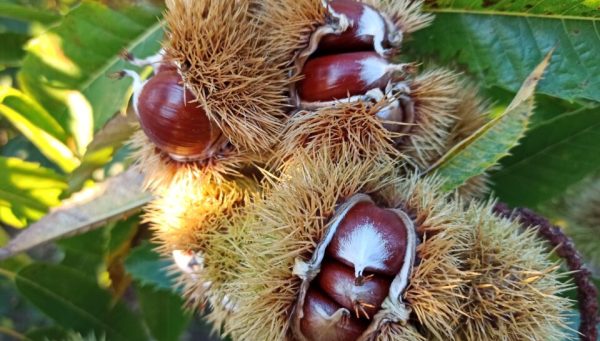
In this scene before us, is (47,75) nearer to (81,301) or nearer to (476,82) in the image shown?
(81,301)

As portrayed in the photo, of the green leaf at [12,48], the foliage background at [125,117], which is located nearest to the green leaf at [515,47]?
the foliage background at [125,117]

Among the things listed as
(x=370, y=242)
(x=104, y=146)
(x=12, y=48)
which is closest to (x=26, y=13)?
(x=12, y=48)

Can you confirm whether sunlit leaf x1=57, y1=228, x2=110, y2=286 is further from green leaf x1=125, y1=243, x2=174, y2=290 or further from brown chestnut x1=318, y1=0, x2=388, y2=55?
brown chestnut x1=318, y1=0, x2=388, y2=55

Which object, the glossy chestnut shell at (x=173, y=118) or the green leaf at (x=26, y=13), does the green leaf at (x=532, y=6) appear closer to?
the glossy chestnut shell at (x=173, y=118)

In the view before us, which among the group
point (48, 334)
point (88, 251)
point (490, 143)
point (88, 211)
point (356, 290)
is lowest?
point (48, 334)

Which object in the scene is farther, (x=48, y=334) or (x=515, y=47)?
(x=48, y=334)

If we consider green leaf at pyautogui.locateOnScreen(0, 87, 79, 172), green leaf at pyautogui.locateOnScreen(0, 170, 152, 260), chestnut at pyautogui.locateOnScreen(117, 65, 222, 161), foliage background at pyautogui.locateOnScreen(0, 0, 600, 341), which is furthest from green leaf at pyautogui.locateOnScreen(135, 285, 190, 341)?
chestnut at pyautogui.locateOnScreen(117, 65, 222, 161)

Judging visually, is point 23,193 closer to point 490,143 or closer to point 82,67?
point 82,67
